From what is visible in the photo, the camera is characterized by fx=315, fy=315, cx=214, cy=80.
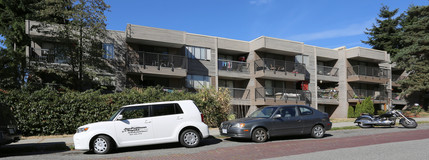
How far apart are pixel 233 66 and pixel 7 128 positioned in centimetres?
1941

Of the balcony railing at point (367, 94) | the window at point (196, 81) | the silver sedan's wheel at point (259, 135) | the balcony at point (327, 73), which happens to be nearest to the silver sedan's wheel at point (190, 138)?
the silver sedan's wheel at point (259, 135)

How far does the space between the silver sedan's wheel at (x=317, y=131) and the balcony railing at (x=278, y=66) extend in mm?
14141

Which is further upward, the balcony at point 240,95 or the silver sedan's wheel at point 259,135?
the balcony at point 240,95

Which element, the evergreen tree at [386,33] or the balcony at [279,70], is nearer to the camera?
the balcony at [279,70]

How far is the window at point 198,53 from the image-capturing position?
81.2 ft

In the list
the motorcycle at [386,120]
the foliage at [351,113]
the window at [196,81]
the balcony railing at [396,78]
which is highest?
the balcony railing at [396,78]

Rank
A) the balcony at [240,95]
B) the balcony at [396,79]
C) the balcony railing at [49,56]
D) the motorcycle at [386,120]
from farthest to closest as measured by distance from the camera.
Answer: the balcony at [396,79] → the balcony at [240,95] → the balcony railing at [49,56] → the motorcycle at [386,120]

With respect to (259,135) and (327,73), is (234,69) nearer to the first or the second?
(327,73)

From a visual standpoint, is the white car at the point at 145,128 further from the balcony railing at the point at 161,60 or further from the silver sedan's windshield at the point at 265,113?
the balcony railing at the point at 161,60

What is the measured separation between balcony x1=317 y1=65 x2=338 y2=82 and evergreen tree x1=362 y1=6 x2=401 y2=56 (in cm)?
1829

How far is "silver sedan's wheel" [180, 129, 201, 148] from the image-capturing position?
992 centimetres

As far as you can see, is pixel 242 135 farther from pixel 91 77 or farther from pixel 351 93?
pixel 351 93

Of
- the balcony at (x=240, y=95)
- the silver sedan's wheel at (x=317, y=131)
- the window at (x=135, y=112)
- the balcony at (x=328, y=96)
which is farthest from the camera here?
the balcony at (x=328, y=96)

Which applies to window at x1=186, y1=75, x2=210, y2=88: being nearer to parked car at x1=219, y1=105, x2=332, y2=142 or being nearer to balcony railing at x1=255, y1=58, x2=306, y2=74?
balcony railing at x1=255, y1=58, x2=306, y2=74
